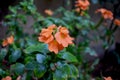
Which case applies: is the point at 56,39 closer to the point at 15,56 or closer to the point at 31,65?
the point at 31,65

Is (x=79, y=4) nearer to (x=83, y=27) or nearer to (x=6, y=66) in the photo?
(x=83, y=27)

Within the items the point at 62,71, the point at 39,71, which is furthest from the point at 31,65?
the point at 62,71

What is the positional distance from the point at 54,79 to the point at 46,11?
1.63 metres

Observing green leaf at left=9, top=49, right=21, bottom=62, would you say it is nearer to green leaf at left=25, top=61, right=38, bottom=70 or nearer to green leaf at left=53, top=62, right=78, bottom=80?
green leaf at left=25, top=61, right=38, bottom=70

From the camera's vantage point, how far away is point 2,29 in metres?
2.91

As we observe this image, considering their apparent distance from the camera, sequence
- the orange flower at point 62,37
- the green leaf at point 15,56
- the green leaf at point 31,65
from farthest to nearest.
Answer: the green leaf at point 15,56 < the green leaf at point 31,65 < the orange flower at point 62,37

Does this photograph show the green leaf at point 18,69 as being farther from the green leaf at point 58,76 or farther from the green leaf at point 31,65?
the green leaf at point 58,76

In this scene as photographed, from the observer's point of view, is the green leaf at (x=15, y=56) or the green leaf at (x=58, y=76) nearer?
the green leaf at (x=58, y=76)

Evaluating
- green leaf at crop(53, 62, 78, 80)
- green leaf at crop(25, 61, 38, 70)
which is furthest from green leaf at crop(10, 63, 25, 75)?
green leaf at crop(53, 62, 78, 80)

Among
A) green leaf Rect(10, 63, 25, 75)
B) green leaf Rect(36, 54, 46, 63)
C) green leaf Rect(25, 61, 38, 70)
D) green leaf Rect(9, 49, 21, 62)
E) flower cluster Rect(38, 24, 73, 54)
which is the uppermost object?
flower cluster Rect(38, 24, 73, 54)

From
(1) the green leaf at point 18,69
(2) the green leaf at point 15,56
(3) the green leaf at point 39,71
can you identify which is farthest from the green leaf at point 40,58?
(2) the green leaf at point 15,56

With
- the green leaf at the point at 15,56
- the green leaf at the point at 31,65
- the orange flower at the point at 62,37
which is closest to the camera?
the orange flower at the point at 62,37

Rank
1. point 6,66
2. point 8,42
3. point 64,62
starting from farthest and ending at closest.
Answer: point 8,42 < point 6,66 < point 64,62

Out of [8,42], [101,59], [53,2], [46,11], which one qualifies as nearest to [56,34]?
[8,42]
